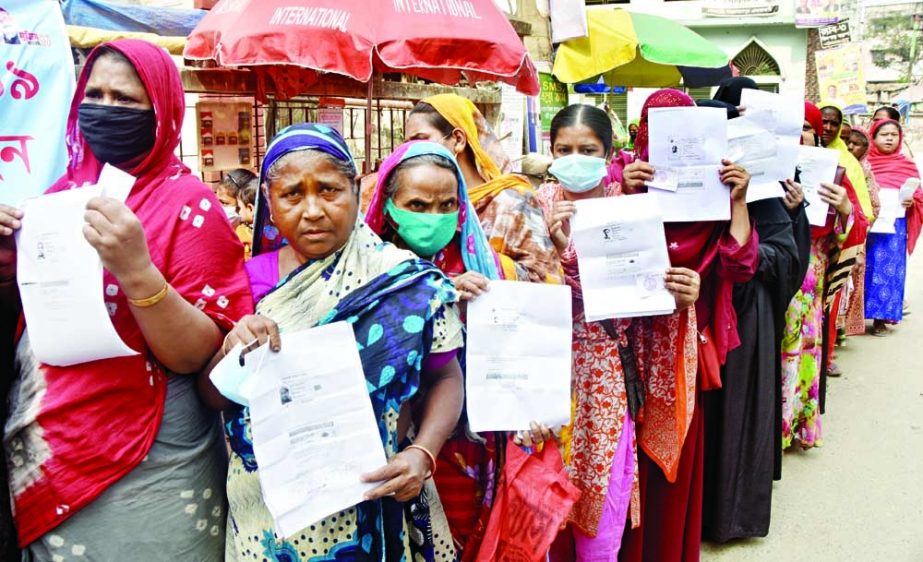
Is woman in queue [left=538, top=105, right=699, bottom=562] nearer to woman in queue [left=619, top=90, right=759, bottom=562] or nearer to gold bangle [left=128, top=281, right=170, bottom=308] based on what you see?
woman in queue [left=619, top=90, right=759, bottom=562]

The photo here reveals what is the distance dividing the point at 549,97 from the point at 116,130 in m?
8.27

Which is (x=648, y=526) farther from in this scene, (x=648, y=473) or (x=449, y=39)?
(x=449, y=39)

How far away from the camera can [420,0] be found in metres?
4.24

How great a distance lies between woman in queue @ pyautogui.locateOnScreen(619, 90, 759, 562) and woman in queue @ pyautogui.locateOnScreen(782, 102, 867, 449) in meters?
1.54

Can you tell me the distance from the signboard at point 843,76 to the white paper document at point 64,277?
40.0 feet

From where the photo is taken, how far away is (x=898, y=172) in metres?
7.31

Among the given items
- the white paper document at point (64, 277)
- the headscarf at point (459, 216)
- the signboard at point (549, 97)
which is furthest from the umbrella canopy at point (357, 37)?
the signboard at point (549, 97)

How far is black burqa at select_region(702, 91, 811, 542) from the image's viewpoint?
345 cm

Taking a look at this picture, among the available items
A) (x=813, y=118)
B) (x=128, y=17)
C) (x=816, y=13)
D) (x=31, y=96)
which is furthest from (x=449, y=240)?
(x=816, y=13)

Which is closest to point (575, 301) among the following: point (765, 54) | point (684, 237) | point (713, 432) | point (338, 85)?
point (684, 237)

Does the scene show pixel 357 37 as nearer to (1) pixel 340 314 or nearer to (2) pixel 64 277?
(1) pixel 340 314

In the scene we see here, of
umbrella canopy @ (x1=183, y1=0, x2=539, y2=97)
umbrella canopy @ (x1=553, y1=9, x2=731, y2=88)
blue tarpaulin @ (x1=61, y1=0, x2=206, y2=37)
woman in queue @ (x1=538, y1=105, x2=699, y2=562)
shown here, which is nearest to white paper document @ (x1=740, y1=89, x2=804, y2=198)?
woman in queue @ (x1=538, y1=105, x2=699, y2=562)

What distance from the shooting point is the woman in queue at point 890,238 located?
734 centimetres

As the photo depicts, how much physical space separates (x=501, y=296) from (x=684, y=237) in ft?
3.95
